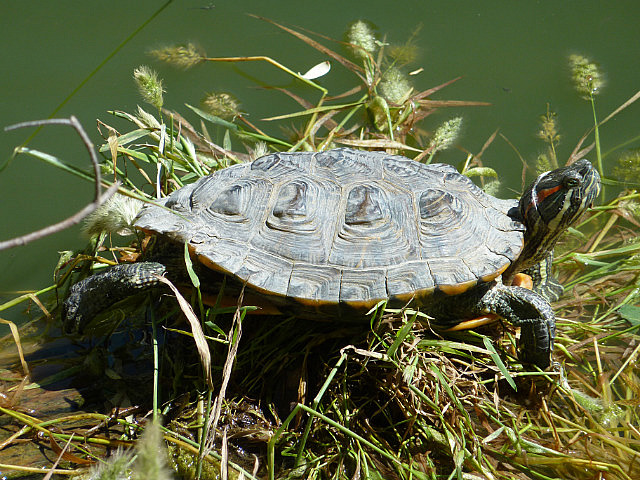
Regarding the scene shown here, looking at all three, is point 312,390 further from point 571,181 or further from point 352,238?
point 571,181

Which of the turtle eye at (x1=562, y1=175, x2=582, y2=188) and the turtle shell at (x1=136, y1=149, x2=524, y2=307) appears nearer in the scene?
the turtle shell at (x1=136, y1=149, x2=524, y2=307)

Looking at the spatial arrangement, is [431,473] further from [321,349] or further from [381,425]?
[321,349]

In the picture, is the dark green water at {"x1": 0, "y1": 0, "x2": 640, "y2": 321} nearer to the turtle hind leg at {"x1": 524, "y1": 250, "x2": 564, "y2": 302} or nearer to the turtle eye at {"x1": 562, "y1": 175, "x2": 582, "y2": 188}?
the turtle hind leg at {"x1": 524, "y1": 250, "x2": 564, "y2": 302}

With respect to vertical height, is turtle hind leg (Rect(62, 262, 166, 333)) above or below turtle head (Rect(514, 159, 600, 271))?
below

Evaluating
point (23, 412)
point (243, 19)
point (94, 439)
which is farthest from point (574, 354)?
point (243, 19)

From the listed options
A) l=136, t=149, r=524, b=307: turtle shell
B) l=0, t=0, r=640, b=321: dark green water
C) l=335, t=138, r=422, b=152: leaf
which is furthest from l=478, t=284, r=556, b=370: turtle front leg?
l=0, t=0, r=640, b=321: dark green water

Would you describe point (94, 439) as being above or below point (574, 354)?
below

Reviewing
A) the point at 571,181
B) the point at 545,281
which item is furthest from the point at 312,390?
the point at 571,181
